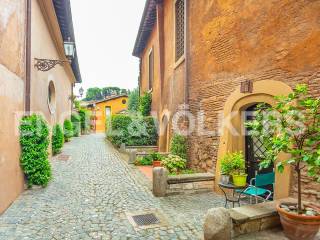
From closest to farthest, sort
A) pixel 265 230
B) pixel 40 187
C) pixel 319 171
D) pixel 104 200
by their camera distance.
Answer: pixel 265 230 < pixel 319 171 < pixel 104 200 < pixel 40 187

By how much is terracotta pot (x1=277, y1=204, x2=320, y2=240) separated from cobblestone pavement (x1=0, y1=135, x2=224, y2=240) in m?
1.34

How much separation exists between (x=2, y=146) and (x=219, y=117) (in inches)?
196

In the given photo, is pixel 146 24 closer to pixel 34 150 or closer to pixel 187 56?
pixel 187 56

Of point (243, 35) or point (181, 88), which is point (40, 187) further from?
point (243, 35)

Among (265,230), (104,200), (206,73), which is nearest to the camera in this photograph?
(265,230)

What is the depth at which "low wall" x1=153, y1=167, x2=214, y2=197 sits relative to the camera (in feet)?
20.5

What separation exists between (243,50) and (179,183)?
3517 millimetres

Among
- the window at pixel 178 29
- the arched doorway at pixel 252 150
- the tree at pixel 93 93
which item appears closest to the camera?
the arched doorway at pixel 252 150

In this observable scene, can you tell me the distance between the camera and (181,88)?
362 inches

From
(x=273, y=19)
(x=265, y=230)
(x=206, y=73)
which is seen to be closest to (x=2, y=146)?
(x=265, y=230)

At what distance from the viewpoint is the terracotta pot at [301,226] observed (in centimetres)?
327

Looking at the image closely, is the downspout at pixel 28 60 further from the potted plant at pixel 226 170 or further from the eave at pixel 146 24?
the eave at pixel 146 24

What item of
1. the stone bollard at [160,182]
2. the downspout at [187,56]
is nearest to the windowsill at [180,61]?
the downspout at [187,56]

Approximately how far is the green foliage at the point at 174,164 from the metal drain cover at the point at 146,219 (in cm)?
261
